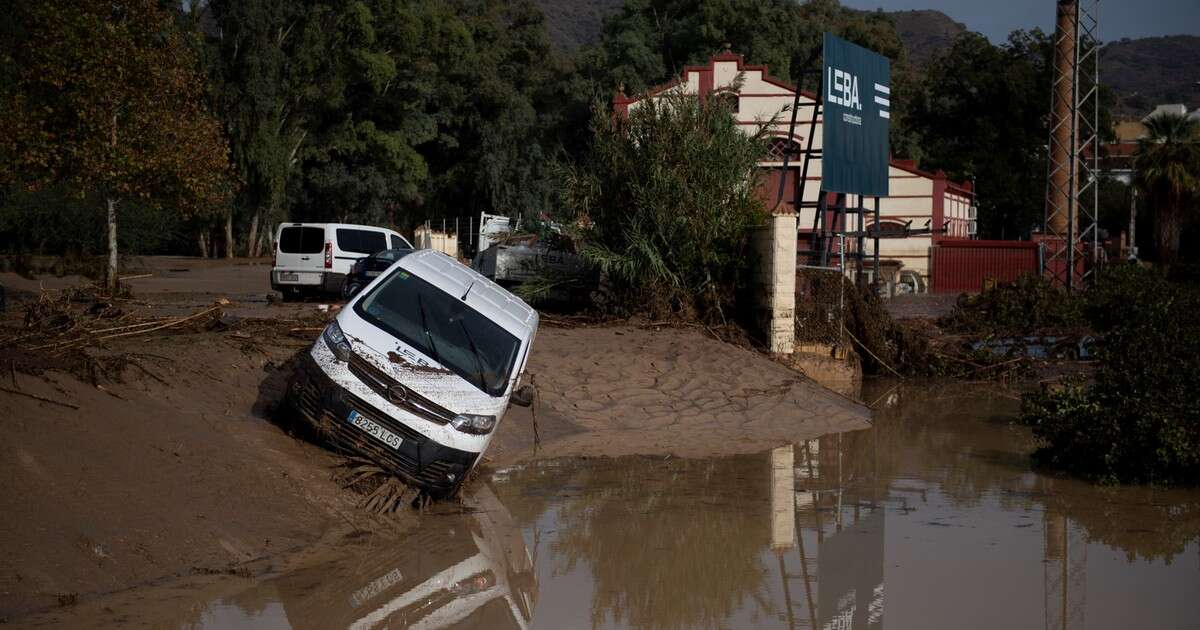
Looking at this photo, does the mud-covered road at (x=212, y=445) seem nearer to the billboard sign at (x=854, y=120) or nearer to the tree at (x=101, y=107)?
the tree at (x=101, y=107)

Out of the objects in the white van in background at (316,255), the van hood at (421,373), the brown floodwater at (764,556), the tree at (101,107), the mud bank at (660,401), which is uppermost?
the tree at (101,107)

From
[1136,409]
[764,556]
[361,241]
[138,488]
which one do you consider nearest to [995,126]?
[361,241]

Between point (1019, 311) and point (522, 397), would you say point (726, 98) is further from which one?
point (522, 397)

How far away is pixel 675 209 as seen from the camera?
21.9 m

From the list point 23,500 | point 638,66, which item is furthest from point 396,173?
point 23,500

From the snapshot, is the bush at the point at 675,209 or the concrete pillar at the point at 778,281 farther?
the bush at the point at 675,209

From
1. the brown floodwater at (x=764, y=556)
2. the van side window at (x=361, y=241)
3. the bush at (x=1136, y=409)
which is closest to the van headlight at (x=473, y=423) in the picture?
the brown floodwater at (x=764, y=556)

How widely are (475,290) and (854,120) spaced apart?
16.8 metres

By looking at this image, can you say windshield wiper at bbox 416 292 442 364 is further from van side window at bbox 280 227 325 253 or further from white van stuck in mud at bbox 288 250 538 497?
van side window at bbox 280 227 325 253

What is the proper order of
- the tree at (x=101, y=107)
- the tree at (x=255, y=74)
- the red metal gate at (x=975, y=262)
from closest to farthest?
the tree at (x=101, y=107)
the red metal gate at (x=975, y=262)
the tree at (x=255, y=74)

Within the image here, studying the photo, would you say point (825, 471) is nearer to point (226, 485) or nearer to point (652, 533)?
point (652, 533)

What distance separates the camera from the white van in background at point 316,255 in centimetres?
2762

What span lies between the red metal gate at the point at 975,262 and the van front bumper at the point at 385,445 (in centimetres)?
3568

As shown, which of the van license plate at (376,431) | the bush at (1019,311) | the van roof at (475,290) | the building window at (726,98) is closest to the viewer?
the van license plate at (376,431)
